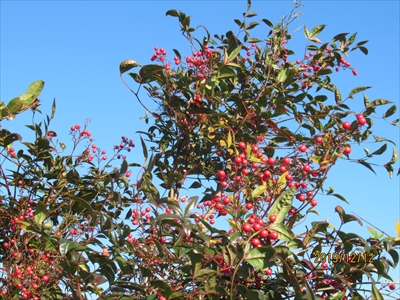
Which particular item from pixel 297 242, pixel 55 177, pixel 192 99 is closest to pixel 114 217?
pixel 55 177

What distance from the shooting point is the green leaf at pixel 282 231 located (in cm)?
195

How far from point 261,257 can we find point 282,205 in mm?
243

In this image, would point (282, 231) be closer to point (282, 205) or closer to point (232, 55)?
point (282, 205)

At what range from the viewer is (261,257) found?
193 centimetres

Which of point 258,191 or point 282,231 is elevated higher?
point 258,191

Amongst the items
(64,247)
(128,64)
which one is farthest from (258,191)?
(128,64)

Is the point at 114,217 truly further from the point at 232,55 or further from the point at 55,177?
the point at 232,55

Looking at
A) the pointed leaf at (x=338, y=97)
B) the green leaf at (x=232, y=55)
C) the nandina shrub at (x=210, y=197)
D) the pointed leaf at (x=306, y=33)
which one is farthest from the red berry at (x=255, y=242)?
the pointed leaf at (x=306, y=33)

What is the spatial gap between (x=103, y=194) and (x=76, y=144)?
44 cm

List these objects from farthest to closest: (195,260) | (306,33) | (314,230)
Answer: (306,33) < (314,230) < (195,260)

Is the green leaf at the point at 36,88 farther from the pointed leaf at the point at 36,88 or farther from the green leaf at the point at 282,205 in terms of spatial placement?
the green leaf at the point at 282,205

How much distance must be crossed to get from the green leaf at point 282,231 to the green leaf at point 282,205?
0.14 ft

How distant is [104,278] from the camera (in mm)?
2213

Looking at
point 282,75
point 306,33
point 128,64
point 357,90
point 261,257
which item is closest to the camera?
point 261,257
